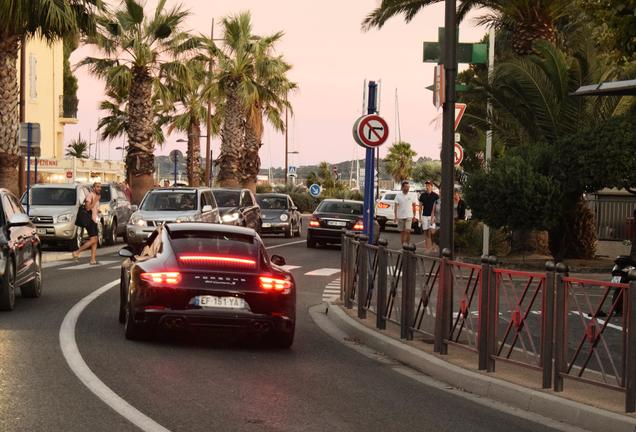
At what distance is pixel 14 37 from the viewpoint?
28.6 m

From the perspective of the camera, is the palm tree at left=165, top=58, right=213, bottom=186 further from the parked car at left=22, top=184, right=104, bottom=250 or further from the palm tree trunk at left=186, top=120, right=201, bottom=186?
the parked car at left=22, top=184, right=104, bottom=250

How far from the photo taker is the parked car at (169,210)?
28250mm

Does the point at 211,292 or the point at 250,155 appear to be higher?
the point at 250,155

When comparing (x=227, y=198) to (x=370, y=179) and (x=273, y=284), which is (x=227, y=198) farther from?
(x=273, y=284)

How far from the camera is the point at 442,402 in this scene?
911 centimetres

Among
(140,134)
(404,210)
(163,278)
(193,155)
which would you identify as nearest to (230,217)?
(404,210)

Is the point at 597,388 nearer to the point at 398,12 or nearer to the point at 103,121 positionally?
the point at 398,12

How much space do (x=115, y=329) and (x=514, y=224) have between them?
13.3 meters

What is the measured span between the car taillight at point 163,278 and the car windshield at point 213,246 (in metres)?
0.35

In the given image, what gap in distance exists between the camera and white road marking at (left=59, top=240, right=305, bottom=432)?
303 inches

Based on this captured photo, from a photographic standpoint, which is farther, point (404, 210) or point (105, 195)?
point (105, 195)

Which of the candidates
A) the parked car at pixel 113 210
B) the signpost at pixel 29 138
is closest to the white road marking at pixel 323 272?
the signpost at pixel 29 138

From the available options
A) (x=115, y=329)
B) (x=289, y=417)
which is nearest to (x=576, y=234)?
(x=115, y=329)

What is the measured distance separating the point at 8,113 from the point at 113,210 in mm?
5479
